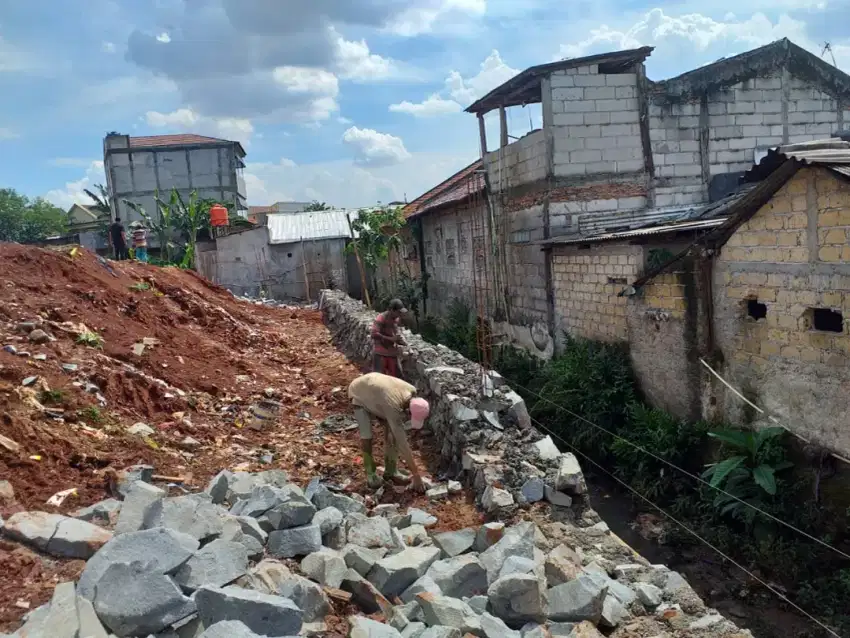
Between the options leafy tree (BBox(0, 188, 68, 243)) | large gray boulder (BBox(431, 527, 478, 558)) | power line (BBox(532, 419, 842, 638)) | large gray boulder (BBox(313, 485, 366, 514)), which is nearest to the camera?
large gray boulder (BBox(431, 527, 478, 558))

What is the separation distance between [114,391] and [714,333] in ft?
23.2

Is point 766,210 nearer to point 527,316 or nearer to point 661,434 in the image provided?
point 661,434

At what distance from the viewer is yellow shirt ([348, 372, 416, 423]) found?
20.3 ft

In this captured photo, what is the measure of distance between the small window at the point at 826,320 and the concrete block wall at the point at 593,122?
19.6 ft

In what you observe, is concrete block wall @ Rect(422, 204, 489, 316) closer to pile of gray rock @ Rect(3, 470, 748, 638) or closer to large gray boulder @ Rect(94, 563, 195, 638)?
pile of gray rock @ Rect(3, 470, 748, 638)

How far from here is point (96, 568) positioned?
3.48m

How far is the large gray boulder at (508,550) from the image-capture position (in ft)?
14.0

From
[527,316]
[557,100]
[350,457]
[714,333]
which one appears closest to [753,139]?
[557,100]

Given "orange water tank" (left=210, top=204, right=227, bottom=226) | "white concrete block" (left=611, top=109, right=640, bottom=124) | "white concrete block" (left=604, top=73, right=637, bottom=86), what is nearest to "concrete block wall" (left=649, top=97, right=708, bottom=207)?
"white concrete block" (left=611, top=109, right=640, bottom=124)

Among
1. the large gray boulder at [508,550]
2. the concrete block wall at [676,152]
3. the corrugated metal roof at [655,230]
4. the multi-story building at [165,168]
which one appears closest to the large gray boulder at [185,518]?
the large gray boulder at [508,550]

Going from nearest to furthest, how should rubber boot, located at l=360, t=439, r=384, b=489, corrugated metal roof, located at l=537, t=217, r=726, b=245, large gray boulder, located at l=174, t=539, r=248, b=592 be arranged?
large gray boulder, located at l=174, t=539, r=248, b=592, rubber boot, located at l=360, t=439, r=384, b=489, corrugated metal roof, located at l=537, t=217, r=726, b=245

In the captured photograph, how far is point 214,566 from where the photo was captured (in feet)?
12.1

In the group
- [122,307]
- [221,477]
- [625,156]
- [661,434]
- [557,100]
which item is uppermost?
[557,100]

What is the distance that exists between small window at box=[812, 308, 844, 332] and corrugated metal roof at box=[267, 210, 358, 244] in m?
20.3
